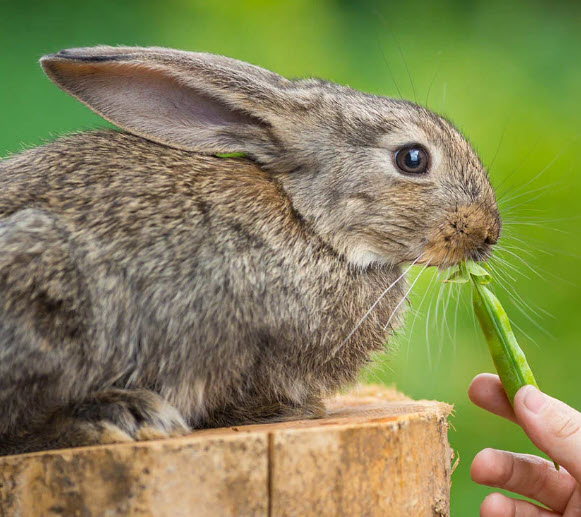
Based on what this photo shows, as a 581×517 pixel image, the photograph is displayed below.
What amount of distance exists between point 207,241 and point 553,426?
0.87 m

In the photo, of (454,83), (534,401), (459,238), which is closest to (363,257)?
(459,238)

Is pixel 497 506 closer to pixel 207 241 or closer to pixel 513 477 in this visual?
pixel 513 477

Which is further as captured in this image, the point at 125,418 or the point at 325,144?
the point at 325,144

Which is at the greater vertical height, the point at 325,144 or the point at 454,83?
the point at 454,83

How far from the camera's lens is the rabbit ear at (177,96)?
214cm

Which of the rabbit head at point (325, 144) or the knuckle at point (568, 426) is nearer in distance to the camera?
the knuckle at point (568, 426)

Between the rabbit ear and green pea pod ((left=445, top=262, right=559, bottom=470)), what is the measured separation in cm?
61

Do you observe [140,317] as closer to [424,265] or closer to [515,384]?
[424,265]

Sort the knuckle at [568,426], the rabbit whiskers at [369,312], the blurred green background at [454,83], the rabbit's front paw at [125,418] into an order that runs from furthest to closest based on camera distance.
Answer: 1. the blurred green background at [454,83]
2. the rabbit whiskers at [369,312]
3. the knuckle at [568,426]
4. the rabbit's front paw at [125,418]

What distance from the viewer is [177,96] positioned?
2.26 meters

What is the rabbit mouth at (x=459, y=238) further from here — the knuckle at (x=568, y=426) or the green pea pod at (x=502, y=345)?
the knuckle at (x=568, y=426)

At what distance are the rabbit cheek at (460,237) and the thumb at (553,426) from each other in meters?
0.39

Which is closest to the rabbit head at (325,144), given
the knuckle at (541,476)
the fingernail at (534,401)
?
the fingernail at (534,401)

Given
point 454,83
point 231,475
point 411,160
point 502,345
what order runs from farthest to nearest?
point 454,83 < point 411,160 < point 502,345 < point 231,475
